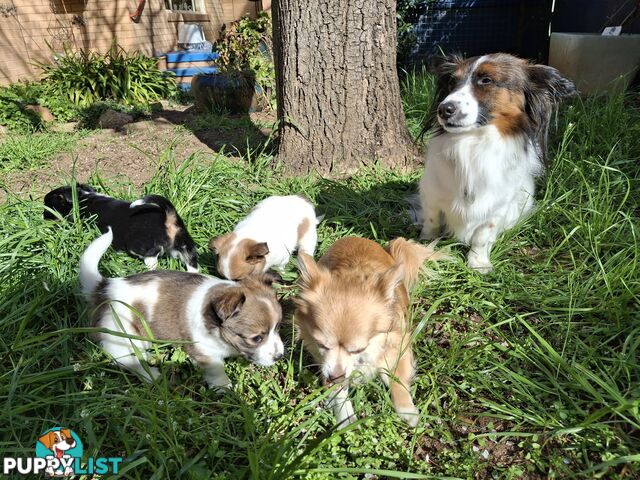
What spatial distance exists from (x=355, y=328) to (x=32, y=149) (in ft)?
17.5

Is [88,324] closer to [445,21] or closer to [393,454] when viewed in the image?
[393,454]

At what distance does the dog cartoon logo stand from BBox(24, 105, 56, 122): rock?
7235 millimetres

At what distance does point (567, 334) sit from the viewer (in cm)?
219

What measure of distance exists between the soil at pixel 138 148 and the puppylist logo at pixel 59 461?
262 centimetres

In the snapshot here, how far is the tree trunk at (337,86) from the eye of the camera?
3889mm

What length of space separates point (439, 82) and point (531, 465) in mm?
2518

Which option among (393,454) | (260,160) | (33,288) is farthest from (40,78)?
(393,454)

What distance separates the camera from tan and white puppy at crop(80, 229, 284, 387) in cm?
225

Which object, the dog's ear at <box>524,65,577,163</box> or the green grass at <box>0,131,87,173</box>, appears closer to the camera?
the dog's ear at <box>524,65,577,163</box>

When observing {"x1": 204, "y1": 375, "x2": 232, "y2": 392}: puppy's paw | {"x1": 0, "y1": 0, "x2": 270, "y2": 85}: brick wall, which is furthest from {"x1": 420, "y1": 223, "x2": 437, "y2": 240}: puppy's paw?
{"x1": 0, "y1": 0, "x2": 270, "y2": 85}: brick wall

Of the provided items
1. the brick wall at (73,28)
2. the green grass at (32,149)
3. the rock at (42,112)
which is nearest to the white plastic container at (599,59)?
the green grass at (32,149)

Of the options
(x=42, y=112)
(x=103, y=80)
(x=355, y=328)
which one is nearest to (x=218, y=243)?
(x=355, y=328)

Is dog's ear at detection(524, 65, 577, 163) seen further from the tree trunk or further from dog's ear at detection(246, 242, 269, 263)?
dog's ear at detection(246, 242, 269, 263)

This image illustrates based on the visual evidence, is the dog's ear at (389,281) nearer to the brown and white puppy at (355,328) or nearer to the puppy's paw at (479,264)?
the brown and white puppy at (355,328)
